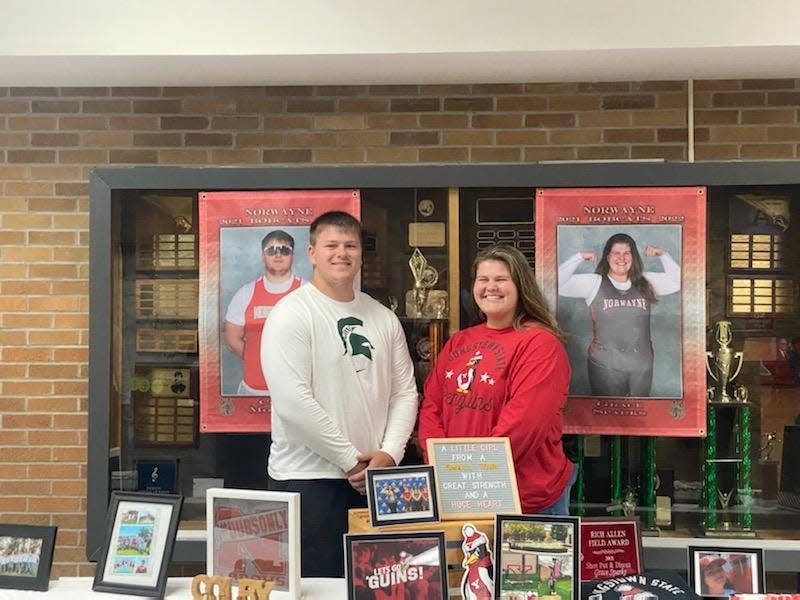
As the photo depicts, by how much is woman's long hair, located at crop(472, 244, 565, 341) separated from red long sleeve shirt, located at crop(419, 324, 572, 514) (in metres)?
0.06

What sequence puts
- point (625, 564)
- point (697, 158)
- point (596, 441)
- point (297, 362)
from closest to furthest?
point (625, 564) → point (297, 362) → point (596, 441) → point (697, 158)

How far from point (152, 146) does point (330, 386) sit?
151cm

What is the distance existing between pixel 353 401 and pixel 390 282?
523 mm

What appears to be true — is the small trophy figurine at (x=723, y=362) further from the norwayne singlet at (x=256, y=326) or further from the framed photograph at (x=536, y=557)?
the norwayne singlet at (x=256, y=326)

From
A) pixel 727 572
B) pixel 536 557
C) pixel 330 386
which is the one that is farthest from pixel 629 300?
pixel 536 557

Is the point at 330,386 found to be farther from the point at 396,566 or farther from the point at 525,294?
the point at 396,566

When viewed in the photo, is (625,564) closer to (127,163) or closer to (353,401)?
(353,401)

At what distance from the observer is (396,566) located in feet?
7.14

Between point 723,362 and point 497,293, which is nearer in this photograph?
point 497,293

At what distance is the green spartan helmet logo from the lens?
3.23 m

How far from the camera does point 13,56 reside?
329 cm

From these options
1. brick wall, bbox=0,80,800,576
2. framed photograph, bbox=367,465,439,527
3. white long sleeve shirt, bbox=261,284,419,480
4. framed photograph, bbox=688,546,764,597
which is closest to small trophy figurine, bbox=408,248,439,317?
white long sleeve shirt, bbox=261,284,419,480

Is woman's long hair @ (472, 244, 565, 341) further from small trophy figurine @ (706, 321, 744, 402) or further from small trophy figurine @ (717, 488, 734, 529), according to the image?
small trophy figurine @ (717, 488, 734, 529)

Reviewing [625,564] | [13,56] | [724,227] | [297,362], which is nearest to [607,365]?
[724,227]
